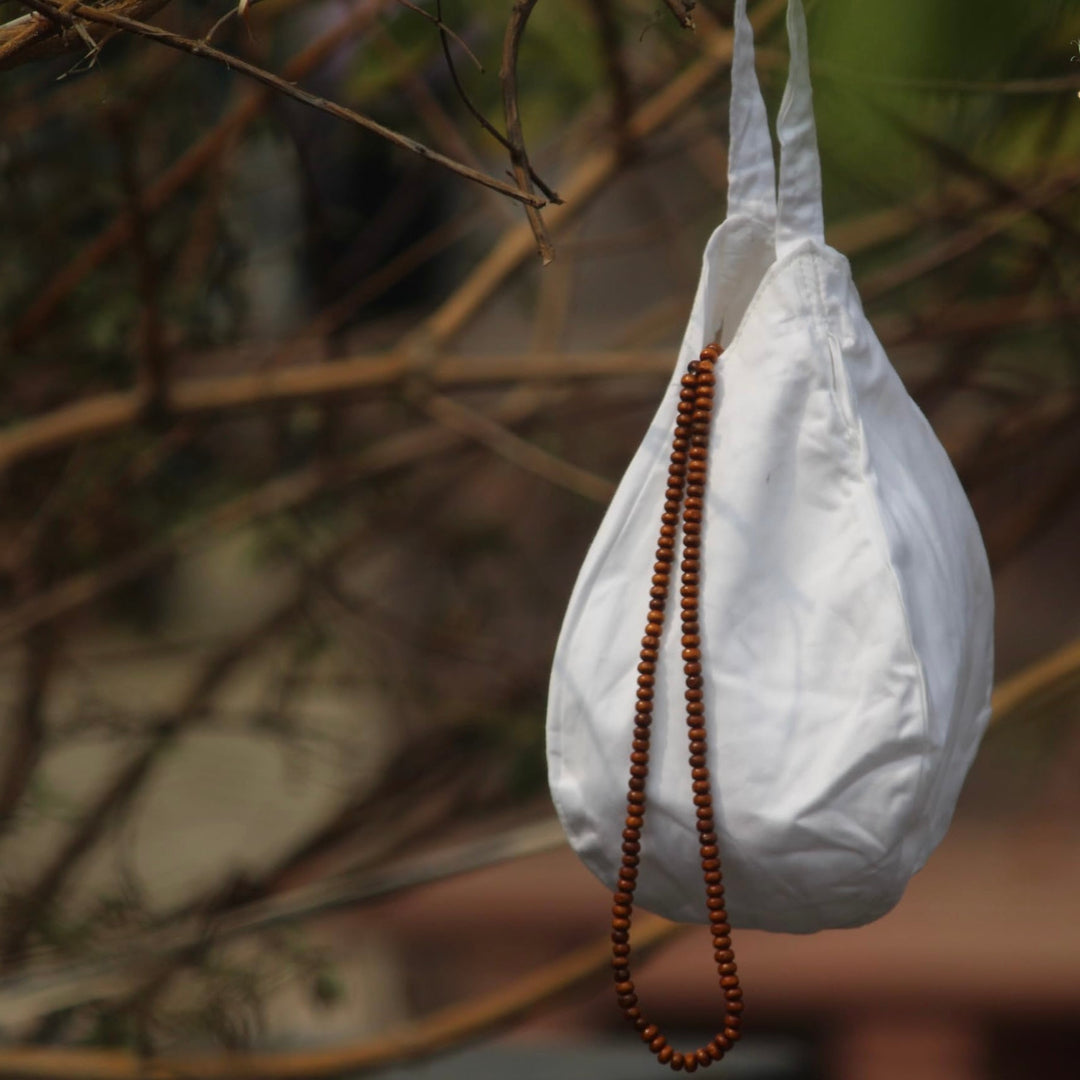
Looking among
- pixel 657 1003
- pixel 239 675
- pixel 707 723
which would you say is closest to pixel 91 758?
pixel 239 675

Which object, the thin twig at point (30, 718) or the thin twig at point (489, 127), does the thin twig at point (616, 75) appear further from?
the thin twig at point (30, 718)

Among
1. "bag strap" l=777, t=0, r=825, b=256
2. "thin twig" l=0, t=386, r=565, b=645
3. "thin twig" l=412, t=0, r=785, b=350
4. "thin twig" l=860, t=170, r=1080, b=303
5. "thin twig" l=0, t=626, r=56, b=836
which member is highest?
"bag strap" l=777, t=0, r=825, b=256

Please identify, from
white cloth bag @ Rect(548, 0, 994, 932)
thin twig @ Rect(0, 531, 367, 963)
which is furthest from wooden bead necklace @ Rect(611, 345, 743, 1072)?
thin twig @ Rect(0, 531, 367, 963)

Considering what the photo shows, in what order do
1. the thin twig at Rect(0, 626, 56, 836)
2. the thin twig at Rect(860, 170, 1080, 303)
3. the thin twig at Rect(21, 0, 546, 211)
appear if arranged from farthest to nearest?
1. the thin twig at Rect(0, 626, 56, 836)
2. the thin twig at Rect(860, 170, 1080, 303)
3. the thin twig at Rect(21, 0, 546, 211)

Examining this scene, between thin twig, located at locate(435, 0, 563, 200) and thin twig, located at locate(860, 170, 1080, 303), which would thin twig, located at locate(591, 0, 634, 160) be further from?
thin twig, located at locate(435, 0, 563, 200)

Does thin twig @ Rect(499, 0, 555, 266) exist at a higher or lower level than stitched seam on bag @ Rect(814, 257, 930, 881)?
higher

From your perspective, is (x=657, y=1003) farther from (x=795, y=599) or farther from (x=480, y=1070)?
(x=795, y=599)

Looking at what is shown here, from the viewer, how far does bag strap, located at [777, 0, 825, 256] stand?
1.66ft

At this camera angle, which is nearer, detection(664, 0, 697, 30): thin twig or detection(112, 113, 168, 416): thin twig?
detection(664, 0, 697, 30): thin twig

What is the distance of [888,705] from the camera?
1.57ft

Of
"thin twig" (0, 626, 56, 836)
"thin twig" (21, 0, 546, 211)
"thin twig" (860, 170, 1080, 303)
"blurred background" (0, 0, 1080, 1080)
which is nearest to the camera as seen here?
"thin twig" (21, 0, 546, 211)

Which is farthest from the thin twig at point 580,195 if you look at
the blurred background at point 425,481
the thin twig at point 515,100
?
the thin twig at point 515,100

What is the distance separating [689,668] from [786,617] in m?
0.04

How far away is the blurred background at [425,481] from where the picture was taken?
3.11ft
